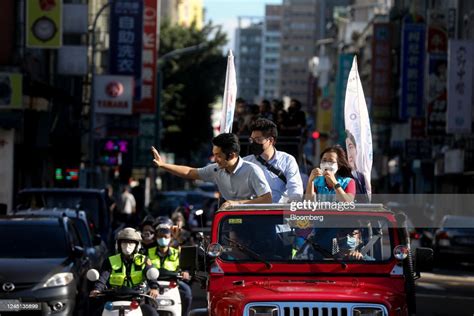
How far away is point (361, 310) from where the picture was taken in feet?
30.5

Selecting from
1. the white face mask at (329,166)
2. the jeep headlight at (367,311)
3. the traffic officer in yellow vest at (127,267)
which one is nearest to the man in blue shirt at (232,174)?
the white face mask at (329,166)

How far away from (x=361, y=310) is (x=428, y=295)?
14199 mm

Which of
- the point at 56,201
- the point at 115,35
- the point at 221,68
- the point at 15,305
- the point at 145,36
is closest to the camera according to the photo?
the point at 15,305

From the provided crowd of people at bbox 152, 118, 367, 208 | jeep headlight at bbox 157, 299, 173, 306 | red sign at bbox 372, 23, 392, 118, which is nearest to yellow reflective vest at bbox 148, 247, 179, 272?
jeep headlight at bbox 157, 299, 173, 306

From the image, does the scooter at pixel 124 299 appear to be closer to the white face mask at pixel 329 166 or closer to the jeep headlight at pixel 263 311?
the white face mask at pixel 329 166

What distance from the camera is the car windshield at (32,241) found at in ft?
56.3

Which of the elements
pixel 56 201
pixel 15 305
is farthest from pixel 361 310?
pixel 56 201

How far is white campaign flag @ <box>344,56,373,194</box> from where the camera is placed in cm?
1218

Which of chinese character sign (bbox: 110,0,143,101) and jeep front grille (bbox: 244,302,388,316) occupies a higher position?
chinese character sign (bbox: 110,0,143,101)

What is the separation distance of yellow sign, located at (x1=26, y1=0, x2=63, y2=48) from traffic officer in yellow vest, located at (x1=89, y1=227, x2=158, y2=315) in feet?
74.8

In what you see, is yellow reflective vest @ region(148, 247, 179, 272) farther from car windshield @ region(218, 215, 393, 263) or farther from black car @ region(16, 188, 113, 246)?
black car @ region(16, 188, 113, 246)

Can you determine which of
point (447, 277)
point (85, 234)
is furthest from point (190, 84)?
point (85, 234)

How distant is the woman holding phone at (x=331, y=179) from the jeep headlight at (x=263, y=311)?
196cm

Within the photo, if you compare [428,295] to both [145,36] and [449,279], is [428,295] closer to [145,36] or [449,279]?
[449,279]
